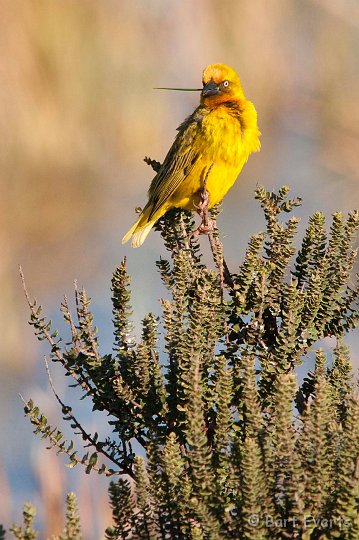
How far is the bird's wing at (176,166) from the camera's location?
2.46 m

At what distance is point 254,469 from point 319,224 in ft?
2.29

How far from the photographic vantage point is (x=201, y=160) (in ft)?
8.34

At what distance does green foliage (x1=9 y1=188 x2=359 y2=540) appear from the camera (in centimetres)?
108

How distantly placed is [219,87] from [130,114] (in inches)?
24.8

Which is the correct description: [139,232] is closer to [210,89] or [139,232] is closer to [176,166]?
[176,166]

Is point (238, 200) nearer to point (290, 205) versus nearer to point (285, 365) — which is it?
point (290, 205)

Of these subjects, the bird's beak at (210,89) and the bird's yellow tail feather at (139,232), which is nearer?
the bird's yellow tail feather at (139,232)

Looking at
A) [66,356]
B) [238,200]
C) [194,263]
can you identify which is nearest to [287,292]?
[194,263]

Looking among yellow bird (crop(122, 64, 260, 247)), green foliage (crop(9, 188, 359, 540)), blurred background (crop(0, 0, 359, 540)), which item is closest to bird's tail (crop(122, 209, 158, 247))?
yellow bird (crop(122, 64, 260, 247))

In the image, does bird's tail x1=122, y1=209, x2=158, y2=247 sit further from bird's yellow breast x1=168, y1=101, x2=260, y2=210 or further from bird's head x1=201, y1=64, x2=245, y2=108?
bird's head x1=201, y1=64, x2=245, y2=108

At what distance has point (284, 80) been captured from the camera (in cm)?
315

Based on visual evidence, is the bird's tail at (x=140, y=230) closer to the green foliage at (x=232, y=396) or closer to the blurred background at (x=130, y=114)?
the blurred background at (x=130, y=114)

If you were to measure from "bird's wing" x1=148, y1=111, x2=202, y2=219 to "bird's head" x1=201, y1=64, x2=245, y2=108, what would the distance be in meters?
0.11

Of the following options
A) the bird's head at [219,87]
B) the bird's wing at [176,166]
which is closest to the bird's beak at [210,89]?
the bird's head at [219,87]
